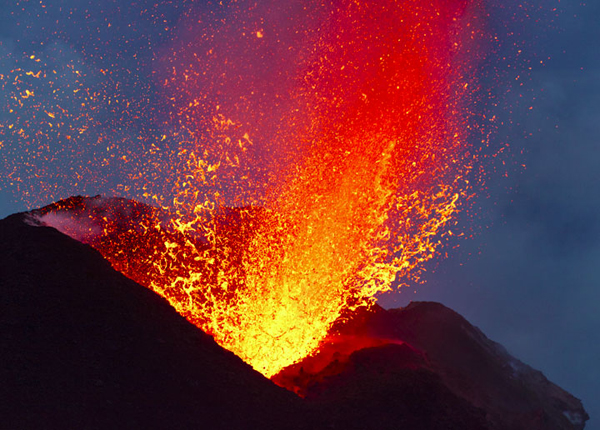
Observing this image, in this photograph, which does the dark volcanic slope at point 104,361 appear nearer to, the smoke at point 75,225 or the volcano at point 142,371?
the volcano at point 142,371

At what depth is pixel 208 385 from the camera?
13.8 m

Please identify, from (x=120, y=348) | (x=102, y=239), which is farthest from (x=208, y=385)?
(x=102, y=239)

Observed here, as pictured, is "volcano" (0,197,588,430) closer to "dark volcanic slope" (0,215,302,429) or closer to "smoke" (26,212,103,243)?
"dark volcanic slope" (0,215,302,429)

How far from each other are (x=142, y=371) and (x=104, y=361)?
1.01 m

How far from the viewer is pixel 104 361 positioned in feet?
44.2

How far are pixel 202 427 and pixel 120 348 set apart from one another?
314cm

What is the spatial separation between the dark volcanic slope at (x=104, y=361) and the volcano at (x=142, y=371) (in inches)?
1.1

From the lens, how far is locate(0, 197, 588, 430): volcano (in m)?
12.7

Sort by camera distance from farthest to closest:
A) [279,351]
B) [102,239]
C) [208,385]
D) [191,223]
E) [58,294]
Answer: [191,223] → [102,239] → [279,351] → [58,294] → [208,385]

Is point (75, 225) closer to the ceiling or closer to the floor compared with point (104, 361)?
closer to the ceiling

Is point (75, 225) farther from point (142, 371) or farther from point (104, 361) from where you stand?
point (142, 371)

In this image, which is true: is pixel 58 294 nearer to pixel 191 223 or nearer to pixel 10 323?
pixel 10 323

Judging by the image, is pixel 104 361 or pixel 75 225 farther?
pixel 75 225

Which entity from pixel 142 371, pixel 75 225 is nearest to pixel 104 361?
pixel 142 371
